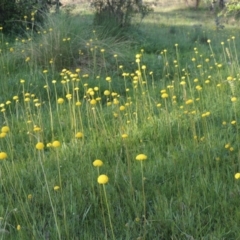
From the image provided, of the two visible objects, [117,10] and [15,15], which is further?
[117,10]

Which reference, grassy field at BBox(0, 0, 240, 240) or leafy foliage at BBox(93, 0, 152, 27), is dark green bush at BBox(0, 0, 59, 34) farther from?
grassy field at BBox(0, 0, 240, 240)

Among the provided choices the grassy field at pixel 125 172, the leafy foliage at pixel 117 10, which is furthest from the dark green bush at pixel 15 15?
the grassy field at pixel 125 172

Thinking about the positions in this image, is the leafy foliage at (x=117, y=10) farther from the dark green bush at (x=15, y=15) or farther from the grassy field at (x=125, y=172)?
the grassy field at (x=125, y=172)

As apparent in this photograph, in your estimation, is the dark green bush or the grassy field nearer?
the grassy field

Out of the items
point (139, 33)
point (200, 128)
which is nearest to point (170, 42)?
point (139, 33)

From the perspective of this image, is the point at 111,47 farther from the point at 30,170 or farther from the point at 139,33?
the point at 30,170

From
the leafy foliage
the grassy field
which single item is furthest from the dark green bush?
the grassy field

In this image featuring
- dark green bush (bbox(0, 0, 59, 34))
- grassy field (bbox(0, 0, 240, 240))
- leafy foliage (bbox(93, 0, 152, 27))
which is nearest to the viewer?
grassy field (bbox(0, 0, 240, 240))

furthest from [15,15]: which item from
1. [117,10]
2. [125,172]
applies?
[125,172]

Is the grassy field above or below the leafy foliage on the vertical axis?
below

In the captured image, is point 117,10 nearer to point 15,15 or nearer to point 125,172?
point 15,15

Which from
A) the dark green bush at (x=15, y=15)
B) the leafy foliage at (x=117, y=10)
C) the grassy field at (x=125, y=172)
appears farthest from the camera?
the leafy foliage at (x=117, y=10)

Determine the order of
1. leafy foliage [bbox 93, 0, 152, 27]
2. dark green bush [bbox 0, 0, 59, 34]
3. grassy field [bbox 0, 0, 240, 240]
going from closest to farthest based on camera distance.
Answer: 1. grassy field [bbox 0, 0, 240, 240]
2. dark green bush [bbox 0, 0, 59, 34]
3. leafy foliage [bbox 93, 0, 152, 27]

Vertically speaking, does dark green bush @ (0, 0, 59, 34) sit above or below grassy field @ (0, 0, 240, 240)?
above
